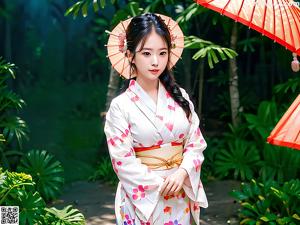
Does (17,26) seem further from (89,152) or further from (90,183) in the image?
(90,183)

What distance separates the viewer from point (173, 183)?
8.38ft

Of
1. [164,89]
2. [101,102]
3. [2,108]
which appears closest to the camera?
[164,89]

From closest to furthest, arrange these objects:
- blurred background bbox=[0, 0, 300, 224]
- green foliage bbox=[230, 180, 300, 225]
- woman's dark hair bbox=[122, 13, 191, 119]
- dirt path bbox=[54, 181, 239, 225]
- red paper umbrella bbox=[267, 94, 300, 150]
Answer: red paper umbrella bbox=[267, 94, 300, 150] < woman's dark hair bbox=[122, 13, 191, 119] < green foliage bbox=[230, 180, 300, 225] < dirt path bbox=[54, 181, 239, 225] < blurred background bbox=[0, 0, 300, 224]

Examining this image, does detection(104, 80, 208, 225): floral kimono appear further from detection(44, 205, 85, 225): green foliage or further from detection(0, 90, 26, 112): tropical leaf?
detection(0, 90, 26, 112): tropical leaf

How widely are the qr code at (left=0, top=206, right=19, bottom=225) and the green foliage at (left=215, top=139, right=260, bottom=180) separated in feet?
8.72

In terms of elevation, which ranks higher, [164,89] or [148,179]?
[164,89]

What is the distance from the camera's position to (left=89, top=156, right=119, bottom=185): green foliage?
5.73 metres

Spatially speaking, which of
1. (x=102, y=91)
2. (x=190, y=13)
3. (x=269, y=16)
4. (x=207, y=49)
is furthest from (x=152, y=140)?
(x=102, y=91)

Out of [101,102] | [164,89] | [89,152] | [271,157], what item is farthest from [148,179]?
[101,102]

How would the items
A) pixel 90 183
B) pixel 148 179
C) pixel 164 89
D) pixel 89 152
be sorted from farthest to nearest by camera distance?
pixel 89 152, pixel 90 183, pixel 164 89, pixel 148 179

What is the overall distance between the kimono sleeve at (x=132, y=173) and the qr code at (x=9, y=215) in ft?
3.95

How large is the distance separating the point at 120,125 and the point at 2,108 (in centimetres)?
259

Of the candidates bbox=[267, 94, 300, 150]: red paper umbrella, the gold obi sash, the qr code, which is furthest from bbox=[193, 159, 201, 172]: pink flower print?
the qr code

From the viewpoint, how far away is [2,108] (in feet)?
16.2
